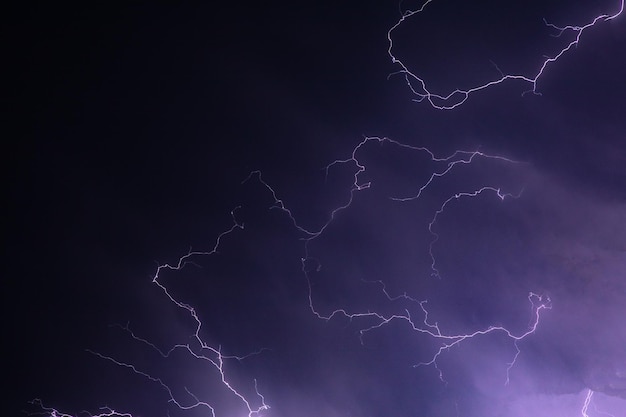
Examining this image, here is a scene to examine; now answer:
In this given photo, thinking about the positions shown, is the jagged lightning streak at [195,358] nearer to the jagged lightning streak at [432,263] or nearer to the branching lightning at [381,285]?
the branching lightning at [381,285]

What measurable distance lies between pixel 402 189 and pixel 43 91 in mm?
2071

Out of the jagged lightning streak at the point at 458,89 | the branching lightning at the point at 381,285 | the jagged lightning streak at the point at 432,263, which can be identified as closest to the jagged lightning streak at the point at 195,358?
the branching lightning at the point at 381,285

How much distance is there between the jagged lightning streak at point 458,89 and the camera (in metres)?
2.54

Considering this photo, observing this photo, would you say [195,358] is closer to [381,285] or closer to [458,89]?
[381,285]

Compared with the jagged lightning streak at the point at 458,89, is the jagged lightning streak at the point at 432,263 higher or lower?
lower

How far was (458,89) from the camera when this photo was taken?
271 centimetres

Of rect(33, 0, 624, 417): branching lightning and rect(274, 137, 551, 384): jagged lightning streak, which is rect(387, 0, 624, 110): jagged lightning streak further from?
rect(274, 137, 551, 384): jagged lightning streak

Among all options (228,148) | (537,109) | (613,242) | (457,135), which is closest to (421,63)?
(457,135)

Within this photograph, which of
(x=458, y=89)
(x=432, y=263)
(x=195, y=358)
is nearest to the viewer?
(x=458, y=89)

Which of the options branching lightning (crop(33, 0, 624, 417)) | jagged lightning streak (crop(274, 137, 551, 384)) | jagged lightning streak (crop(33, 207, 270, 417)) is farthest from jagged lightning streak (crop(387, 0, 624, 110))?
jagged lightning streak (crop(33, 207, 270, 417))

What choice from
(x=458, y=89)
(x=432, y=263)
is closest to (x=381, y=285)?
(x=432, y=263)

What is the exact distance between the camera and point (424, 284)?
9.78 feet

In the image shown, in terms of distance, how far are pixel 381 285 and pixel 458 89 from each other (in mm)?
1170

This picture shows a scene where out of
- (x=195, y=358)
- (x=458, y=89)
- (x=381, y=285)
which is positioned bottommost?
(x=195, y=358)
